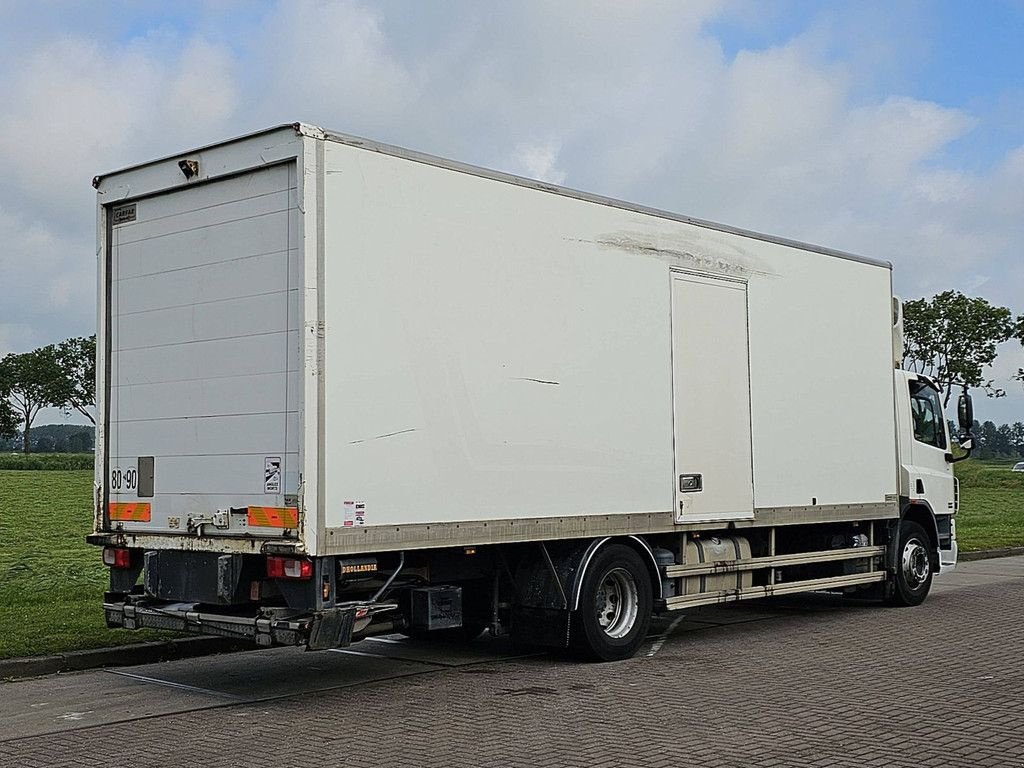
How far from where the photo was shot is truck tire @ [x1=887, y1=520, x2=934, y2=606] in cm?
1478

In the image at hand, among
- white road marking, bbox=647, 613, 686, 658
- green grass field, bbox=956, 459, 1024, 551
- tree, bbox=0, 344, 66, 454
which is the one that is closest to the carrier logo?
white road marking, bbox=647, 613, 686, 658

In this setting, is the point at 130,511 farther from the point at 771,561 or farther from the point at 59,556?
the point at 59,556

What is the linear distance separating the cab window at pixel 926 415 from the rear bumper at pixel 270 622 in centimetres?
813

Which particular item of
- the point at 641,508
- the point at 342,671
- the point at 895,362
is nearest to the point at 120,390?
the point at 342,671

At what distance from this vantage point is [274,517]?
8.87m

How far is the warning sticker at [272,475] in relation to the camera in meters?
8.88

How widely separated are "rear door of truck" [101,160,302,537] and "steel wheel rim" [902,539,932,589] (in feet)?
28.3

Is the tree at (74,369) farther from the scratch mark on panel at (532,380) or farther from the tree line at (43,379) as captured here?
the scratch mark on panel at (532,380)

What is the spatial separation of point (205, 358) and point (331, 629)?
7.38 ft

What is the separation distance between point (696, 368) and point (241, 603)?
4.81m

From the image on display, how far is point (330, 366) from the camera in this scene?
8766 millimetres

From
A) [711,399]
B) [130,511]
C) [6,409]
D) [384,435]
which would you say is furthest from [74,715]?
[6,409]

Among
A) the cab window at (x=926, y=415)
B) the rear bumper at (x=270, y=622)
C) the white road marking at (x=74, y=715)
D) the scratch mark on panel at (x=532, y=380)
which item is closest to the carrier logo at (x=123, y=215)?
the rear bumper at (x=270, y=622)

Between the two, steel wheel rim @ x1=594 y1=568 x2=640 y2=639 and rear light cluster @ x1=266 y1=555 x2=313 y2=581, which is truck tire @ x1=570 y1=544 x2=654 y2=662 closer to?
steel wheel rim @ x1=594 y1=568 x2=640 y2=639
